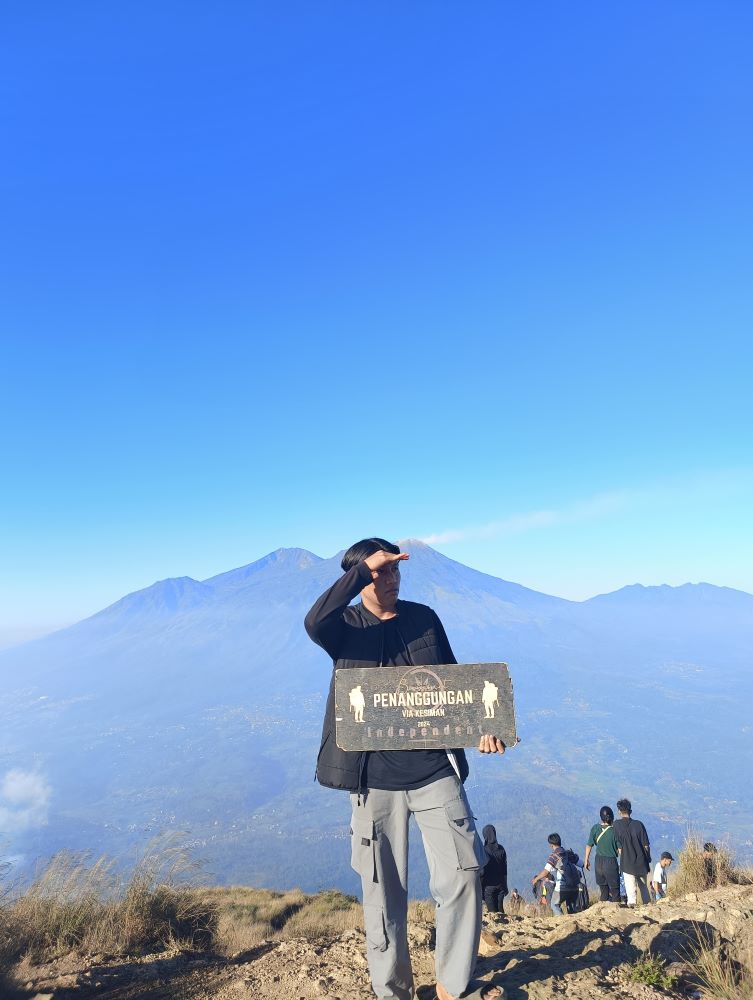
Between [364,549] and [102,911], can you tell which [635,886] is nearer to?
[102,911]

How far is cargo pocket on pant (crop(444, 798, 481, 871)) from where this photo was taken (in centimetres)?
290

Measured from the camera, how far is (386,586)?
131 inches

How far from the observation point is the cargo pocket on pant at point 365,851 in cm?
300

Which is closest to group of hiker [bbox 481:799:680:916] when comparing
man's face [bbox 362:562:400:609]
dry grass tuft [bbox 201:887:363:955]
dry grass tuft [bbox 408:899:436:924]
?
dry grass tuft [bbox 408:899:436:924]

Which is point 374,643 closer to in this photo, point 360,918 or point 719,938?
point 719,938

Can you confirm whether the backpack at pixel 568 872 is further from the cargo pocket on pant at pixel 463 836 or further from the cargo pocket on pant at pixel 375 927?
the cargo pocket on pant at pixel 463 836

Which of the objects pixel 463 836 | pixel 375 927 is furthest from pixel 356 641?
pixel 375 927

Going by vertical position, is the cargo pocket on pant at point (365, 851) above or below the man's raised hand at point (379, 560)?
below

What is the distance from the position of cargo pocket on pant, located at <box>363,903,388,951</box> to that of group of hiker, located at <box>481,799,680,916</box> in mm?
6051

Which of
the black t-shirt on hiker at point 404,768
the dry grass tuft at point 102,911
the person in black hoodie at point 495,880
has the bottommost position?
the person in black hoodie at point 495,880

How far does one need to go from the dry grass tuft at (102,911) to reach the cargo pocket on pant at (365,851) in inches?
134

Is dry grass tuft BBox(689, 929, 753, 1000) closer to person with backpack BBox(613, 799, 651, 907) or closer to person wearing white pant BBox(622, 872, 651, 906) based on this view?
person with backpack BBox(613, 799, 651, 907)

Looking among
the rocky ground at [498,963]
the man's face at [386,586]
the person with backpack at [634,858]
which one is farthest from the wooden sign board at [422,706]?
the person with backpack at [634,858]

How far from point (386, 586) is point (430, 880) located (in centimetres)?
150
